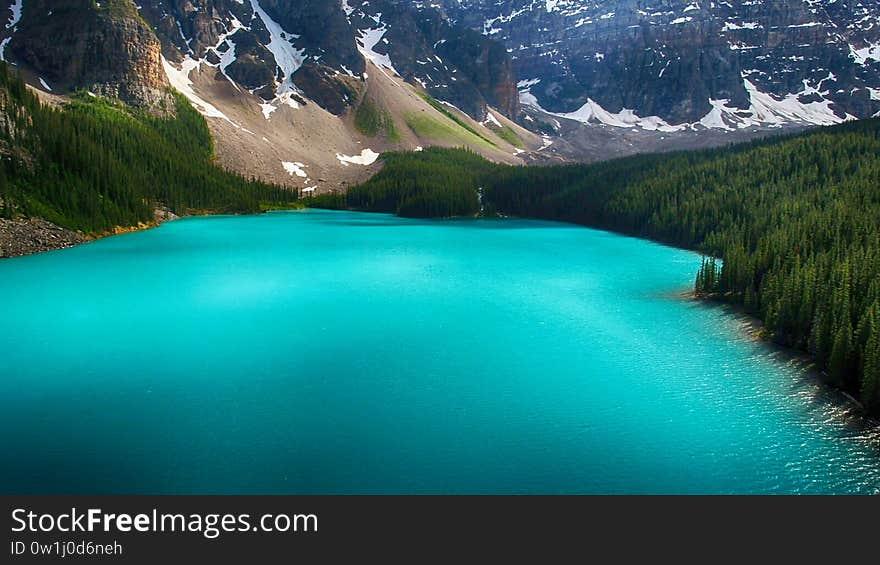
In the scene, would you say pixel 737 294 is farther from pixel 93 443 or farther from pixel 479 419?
pixel 93 443

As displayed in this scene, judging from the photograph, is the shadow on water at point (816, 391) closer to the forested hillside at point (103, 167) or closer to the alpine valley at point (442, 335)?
the alpine valley at point (442, 335)

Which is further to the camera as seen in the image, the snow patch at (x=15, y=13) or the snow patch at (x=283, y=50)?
the snow patch at (x=283, y=50)

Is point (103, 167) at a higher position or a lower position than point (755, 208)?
lower

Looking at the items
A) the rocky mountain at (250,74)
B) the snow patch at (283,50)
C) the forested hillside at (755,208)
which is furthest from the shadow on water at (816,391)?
the snow patch at (283,50)

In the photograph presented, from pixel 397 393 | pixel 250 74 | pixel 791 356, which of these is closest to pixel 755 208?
pixel 791 356

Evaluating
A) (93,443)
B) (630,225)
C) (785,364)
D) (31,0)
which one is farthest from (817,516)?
(31,0)

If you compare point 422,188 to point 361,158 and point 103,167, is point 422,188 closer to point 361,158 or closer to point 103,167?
point 361,158
